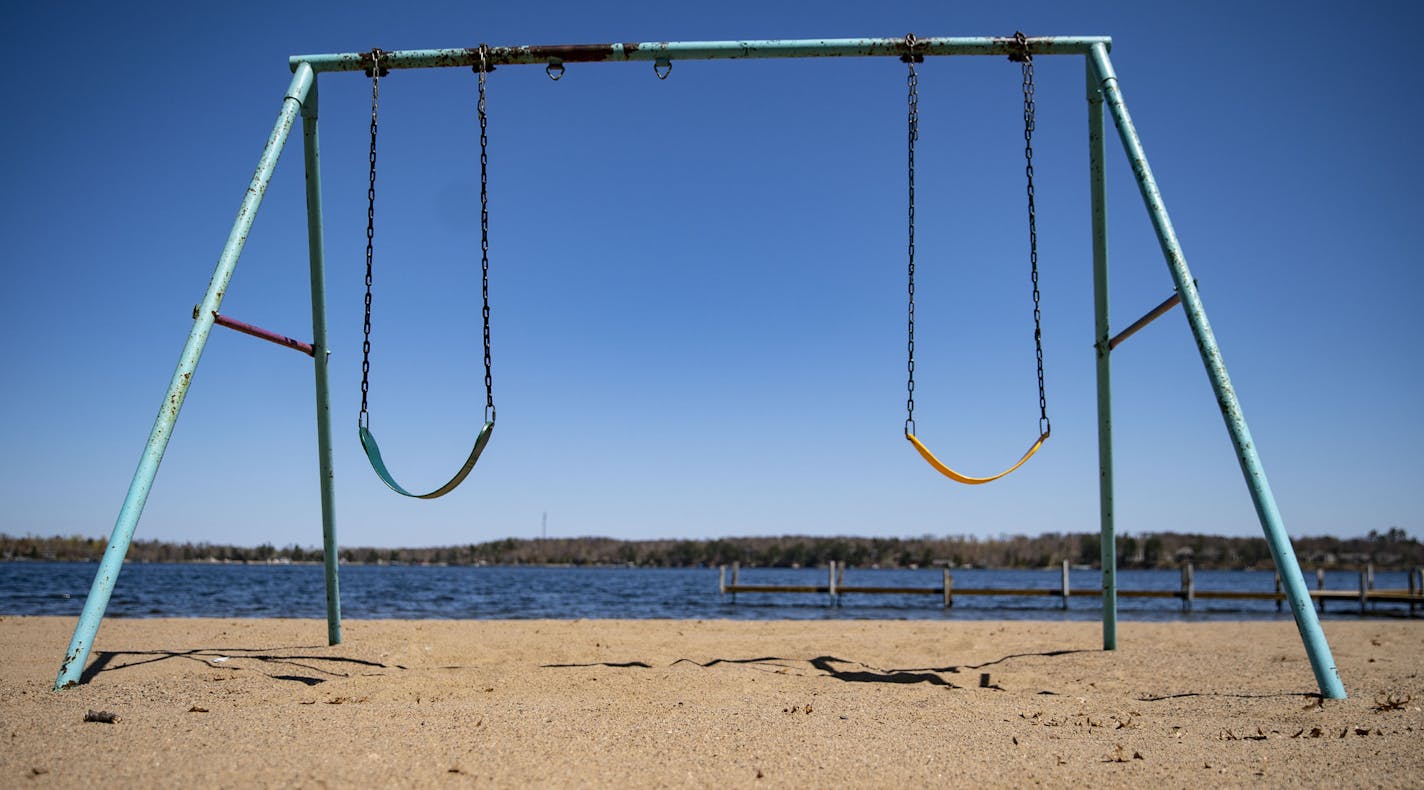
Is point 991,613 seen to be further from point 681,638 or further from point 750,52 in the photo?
point 750,52

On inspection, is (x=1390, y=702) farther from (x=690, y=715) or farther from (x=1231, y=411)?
(x=690, y=715)

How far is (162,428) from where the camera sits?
17.5 ft

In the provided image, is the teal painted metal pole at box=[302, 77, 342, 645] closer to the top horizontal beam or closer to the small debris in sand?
the top horizontal beam

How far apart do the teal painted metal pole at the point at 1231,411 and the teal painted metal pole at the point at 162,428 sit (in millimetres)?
6159

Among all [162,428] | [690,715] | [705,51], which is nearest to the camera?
[690,715]

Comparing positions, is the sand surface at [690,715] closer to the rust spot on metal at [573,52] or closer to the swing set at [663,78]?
the swing set at [663,78]

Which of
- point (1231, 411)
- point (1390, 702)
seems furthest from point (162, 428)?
point (1390, 702)

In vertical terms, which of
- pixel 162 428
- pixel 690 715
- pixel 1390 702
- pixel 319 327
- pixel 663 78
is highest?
pixel 663 78

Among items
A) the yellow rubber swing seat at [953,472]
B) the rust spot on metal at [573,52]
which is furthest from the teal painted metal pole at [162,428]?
the yellow rubber swing seat at [953,472]

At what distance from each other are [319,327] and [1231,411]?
6.76 meters

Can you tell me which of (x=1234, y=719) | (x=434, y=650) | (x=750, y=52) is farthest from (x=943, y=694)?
(x=750, y=52)

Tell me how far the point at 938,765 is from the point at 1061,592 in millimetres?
25692

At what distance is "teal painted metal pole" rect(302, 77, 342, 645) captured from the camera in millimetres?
6777

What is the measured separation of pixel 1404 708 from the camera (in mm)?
4793
